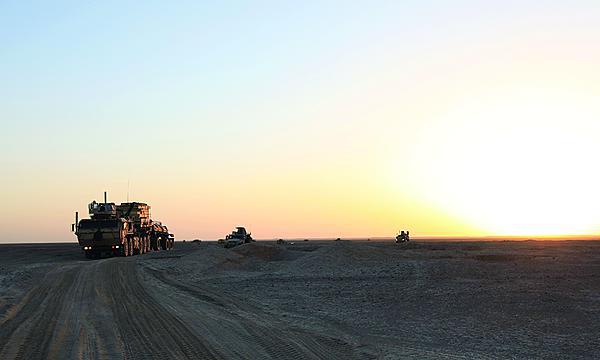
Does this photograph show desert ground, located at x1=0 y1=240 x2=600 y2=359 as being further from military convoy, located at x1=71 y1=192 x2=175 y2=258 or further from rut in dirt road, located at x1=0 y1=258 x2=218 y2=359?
military convoy, located at x1=71 y1=192 x2=175 y2=258

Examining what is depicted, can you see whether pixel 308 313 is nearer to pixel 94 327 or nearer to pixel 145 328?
pixel 145 328

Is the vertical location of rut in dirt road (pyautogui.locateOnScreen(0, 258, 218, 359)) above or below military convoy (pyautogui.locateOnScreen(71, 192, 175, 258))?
below

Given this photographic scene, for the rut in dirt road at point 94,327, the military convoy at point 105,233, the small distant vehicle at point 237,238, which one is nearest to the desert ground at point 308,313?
the rut in dirt road at point 94,327

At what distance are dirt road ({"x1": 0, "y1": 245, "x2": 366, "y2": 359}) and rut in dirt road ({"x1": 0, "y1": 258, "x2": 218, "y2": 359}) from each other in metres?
0.02

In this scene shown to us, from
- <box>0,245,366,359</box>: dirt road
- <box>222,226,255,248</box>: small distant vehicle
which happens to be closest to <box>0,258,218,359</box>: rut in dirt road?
<box>0,245,366,359</box>: dirt road

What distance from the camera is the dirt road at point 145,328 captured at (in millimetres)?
15609

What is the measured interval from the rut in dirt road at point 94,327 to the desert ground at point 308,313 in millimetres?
42

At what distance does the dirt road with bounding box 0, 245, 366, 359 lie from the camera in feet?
51.2

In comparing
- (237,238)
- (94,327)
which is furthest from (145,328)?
(237,238)

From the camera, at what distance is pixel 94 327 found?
19.1 metres

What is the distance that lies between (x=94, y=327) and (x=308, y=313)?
864 cm

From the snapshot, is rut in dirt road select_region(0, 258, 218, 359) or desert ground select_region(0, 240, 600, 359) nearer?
rut in dirt road select_region(0, 258, 218, 359)

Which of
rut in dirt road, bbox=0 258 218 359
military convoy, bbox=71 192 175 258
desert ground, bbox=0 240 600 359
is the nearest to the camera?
rut in dirt road, bbox=0 258 218 359

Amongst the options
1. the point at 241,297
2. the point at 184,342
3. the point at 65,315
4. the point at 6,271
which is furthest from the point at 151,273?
the point at 184,342
